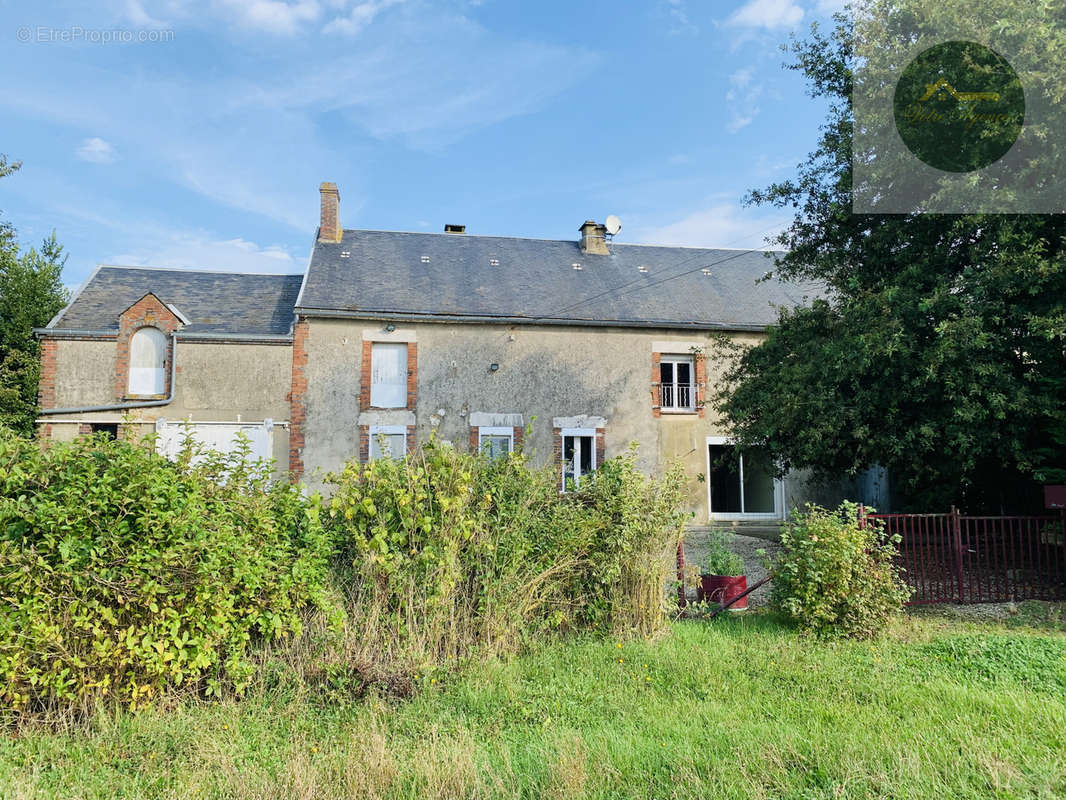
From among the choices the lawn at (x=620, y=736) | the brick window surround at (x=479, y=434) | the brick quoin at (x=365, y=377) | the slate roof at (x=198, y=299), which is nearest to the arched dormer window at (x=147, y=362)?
the slate roof at (x=198, y=299)

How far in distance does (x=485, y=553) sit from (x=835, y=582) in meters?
3.21

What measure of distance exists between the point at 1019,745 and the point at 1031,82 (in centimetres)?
750

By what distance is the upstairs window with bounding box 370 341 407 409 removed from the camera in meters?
16.8

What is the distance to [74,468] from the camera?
4336mm

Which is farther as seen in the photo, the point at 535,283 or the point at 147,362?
the point at 535,283

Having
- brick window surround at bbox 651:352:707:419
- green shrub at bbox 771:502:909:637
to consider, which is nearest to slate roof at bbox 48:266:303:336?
brick window surround at bbox 651:352:707:419

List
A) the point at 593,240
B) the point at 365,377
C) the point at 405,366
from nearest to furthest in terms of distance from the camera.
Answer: the point at 365,377 → the point at 405,366 → the point at 593,240

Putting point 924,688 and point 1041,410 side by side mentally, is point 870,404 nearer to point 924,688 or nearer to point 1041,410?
point 1041,410

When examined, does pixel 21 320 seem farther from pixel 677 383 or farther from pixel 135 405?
pixel 677 383

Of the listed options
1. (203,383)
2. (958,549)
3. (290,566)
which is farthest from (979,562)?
(203,383)

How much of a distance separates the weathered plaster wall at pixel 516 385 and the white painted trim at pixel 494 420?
0.45ft

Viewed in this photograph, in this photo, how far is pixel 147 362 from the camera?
16.9 metres

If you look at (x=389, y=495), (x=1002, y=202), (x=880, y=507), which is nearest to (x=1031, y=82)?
(x=1002, y=202)

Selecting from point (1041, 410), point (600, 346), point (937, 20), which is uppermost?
Result: point (937, 20)
